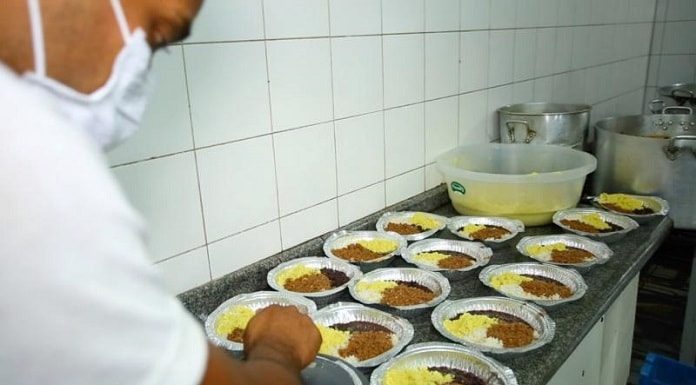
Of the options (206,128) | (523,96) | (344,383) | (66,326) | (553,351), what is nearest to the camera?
(66,326)

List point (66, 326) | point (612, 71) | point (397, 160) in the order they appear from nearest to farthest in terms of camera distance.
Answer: point (66, 326), point (397, 160), point (612, 71)

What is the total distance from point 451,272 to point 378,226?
0.34 m

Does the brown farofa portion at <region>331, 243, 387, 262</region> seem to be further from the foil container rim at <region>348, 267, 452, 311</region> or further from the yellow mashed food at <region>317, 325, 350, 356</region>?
the yellow mashed food at <region>317, 325, 350, 356</region>

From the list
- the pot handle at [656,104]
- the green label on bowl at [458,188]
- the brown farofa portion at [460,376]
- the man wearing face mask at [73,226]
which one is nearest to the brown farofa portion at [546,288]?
the brown farofa portion at [460,376]

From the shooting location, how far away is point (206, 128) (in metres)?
1.18

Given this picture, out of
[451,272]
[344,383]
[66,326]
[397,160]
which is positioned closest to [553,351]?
[451,272]

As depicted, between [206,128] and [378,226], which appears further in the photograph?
[378,226]

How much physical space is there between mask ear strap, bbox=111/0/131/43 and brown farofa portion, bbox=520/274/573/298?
1.11m

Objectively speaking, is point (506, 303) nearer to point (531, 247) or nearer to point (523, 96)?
point (531, 247)

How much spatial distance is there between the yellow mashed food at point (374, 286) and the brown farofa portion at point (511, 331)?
26 cm

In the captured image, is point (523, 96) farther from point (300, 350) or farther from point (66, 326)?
point (66, 326)

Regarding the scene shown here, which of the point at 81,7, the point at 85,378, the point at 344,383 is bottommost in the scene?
the point at 344,383

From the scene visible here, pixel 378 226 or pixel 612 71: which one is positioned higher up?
pixel 612 71

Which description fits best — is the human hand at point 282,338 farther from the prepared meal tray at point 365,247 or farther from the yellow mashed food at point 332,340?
the prepared meal tray at point 365,247
